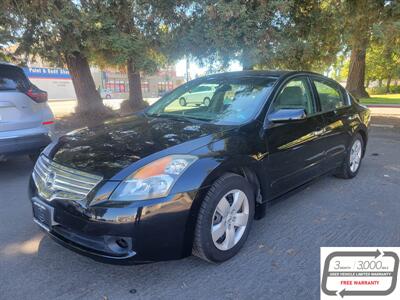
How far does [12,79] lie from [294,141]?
4113mm

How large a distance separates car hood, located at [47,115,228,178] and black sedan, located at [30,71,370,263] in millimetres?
10

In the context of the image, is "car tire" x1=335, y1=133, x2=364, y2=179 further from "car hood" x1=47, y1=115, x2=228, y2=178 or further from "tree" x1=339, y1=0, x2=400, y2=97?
"tree" x1=339, y1=0, x2=400, y2=97

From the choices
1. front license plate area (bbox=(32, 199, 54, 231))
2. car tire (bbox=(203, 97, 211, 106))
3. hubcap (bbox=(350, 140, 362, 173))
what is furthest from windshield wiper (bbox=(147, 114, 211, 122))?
hubcap (bbox=(350, 140, 362, 173))

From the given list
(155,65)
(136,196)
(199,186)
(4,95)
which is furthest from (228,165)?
(155,65)

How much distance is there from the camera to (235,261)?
3.04m

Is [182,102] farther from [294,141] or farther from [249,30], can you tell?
[249,30]

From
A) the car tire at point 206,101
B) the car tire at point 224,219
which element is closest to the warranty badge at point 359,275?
the car tire at point 224,219

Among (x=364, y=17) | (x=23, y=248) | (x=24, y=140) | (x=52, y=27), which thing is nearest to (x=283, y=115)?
(x=23, y=248)

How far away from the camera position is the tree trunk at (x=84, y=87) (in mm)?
11016

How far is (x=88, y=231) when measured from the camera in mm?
2531

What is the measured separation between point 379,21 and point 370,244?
9806 mm

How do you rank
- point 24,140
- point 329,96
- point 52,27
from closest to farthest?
point 329,96
point 24,140
point 52,27

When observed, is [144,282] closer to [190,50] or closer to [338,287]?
[338,287]

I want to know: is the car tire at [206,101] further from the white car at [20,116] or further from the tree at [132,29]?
the tree at [132,29]
